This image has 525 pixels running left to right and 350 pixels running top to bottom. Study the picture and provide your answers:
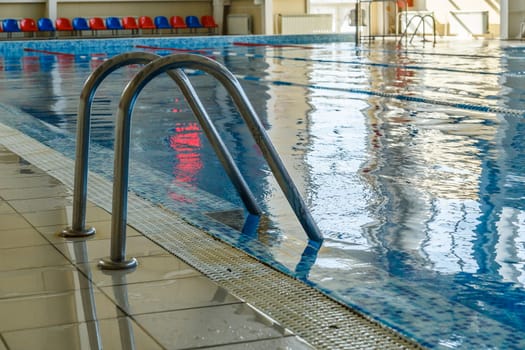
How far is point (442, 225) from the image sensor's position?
4012 millimetres

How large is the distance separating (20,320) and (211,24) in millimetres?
26153

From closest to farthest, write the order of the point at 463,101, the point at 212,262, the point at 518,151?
the point at 212,262, the point at 518,151, the point at 463,101

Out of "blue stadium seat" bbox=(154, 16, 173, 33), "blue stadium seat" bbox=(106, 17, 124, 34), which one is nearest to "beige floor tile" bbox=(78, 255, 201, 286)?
"blue stadium seat" bbox=(106, 17, 124, 34)

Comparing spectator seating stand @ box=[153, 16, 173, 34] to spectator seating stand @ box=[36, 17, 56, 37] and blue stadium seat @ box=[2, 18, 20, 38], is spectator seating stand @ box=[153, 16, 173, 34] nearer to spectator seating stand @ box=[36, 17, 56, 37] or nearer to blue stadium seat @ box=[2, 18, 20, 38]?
spectator seating stand @ box=[36, 17, 56, 37]

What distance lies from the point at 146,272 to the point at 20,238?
84 centimetres

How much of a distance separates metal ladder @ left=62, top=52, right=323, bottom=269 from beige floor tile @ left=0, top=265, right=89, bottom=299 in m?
0.15

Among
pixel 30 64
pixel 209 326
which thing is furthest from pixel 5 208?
pixel 30 64

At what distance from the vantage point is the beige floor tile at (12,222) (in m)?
4.07

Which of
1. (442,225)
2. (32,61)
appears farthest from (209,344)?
(32,61)

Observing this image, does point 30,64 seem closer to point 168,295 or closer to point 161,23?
point 161,23

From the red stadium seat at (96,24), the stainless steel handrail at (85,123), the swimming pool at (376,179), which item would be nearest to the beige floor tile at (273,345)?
the swimming pool at (376,179)

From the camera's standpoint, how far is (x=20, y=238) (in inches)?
151

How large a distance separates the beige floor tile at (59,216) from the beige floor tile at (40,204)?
81 mm

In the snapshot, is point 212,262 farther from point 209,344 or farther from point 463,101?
point 463,101
